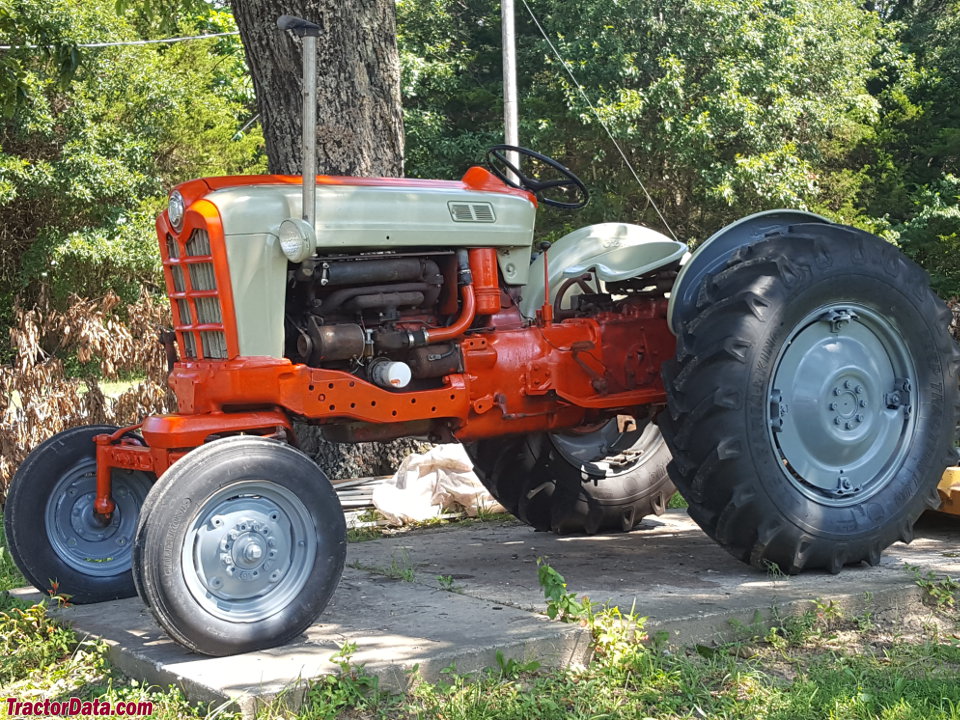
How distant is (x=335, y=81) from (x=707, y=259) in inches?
130

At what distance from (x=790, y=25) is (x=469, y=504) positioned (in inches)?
840

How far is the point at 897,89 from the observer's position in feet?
96.7

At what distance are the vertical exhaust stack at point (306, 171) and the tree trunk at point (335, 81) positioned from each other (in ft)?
10.1

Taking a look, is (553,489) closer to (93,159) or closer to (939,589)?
(939,589)

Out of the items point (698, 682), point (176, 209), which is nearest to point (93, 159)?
point (176, 209)

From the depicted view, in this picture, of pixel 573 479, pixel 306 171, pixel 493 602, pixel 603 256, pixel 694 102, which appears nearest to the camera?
pixel 306 171

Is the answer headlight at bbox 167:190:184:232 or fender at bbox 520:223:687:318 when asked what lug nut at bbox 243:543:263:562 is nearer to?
headlight at bbox 167:190:184:232

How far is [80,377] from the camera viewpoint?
929cm

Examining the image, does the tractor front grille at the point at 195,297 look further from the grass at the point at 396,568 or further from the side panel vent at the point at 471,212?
the grass at the point at 396,568

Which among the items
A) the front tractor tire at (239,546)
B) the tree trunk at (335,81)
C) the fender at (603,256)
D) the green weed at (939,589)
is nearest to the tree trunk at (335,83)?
the tree trunk at (335,81)

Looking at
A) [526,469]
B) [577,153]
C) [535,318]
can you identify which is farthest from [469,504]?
[577,153]

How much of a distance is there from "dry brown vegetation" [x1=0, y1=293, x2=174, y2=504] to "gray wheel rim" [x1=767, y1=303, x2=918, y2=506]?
5.66m

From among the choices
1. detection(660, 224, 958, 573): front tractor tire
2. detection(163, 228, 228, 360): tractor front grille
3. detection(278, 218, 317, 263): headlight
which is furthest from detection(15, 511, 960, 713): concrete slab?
detection(278, 218, 317, 263): headlight

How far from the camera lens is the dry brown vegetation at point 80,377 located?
8891 mm
